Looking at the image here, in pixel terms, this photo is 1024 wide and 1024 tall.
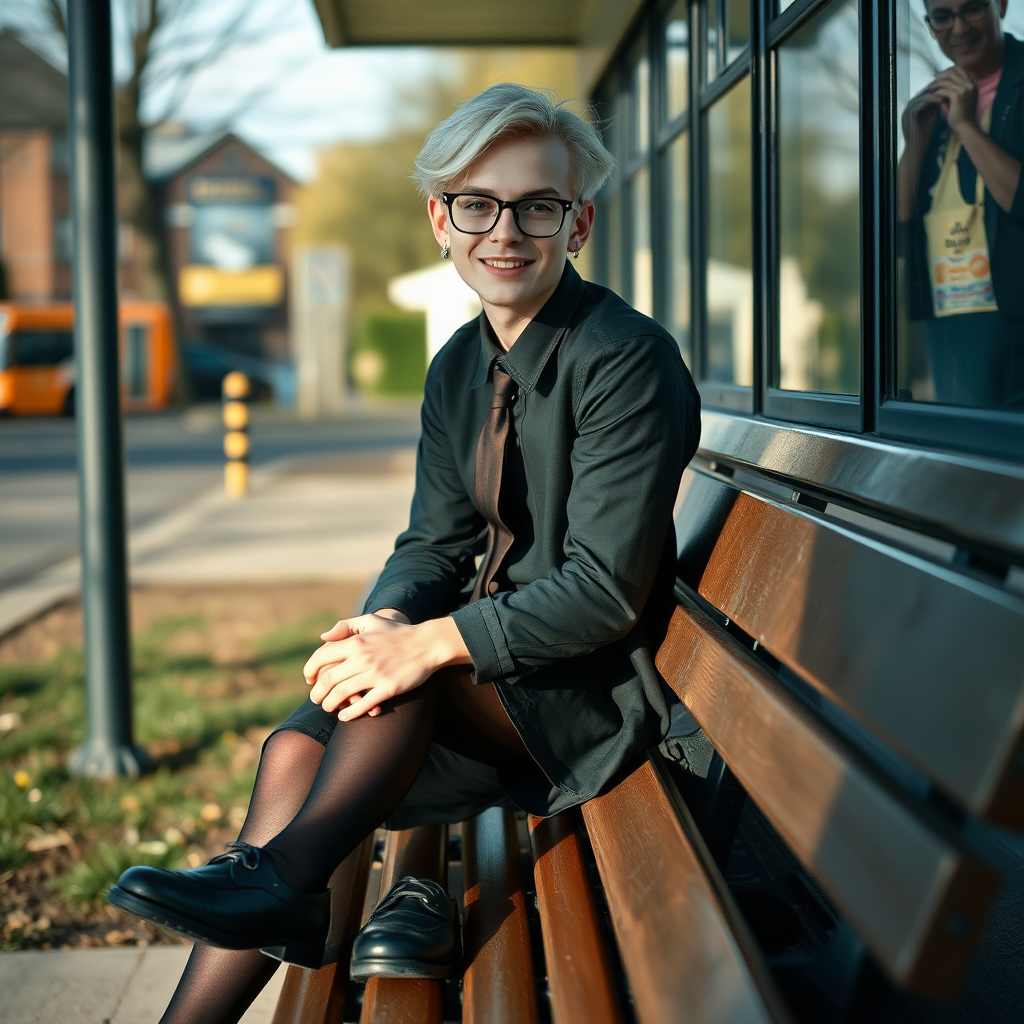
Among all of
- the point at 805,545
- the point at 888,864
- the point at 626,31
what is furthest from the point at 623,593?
the point at 626,31

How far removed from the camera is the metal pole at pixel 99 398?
4094 millimetres

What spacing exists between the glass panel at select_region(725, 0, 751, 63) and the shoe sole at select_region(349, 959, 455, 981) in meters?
2.48

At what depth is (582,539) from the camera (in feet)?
6.40

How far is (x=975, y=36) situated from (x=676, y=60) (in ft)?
7.53

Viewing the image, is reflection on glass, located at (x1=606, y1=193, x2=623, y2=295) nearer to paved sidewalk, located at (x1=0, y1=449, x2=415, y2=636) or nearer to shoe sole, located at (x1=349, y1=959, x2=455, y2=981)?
paved sidewalk, located at (x1=0, y1=449, x2=415, y2=636)

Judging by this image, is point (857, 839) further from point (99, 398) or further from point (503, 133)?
point (99, 398)

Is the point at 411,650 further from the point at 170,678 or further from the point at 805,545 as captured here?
the point at 170,678

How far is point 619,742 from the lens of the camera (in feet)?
6.49

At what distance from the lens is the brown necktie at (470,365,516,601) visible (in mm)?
2180

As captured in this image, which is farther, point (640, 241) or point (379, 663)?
point (640, 241)

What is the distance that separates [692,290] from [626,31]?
199 centimetres

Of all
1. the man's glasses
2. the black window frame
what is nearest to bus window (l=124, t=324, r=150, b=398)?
the black window frame

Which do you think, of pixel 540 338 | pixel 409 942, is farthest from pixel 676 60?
pixel 409 942

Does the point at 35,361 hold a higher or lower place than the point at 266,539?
higher
